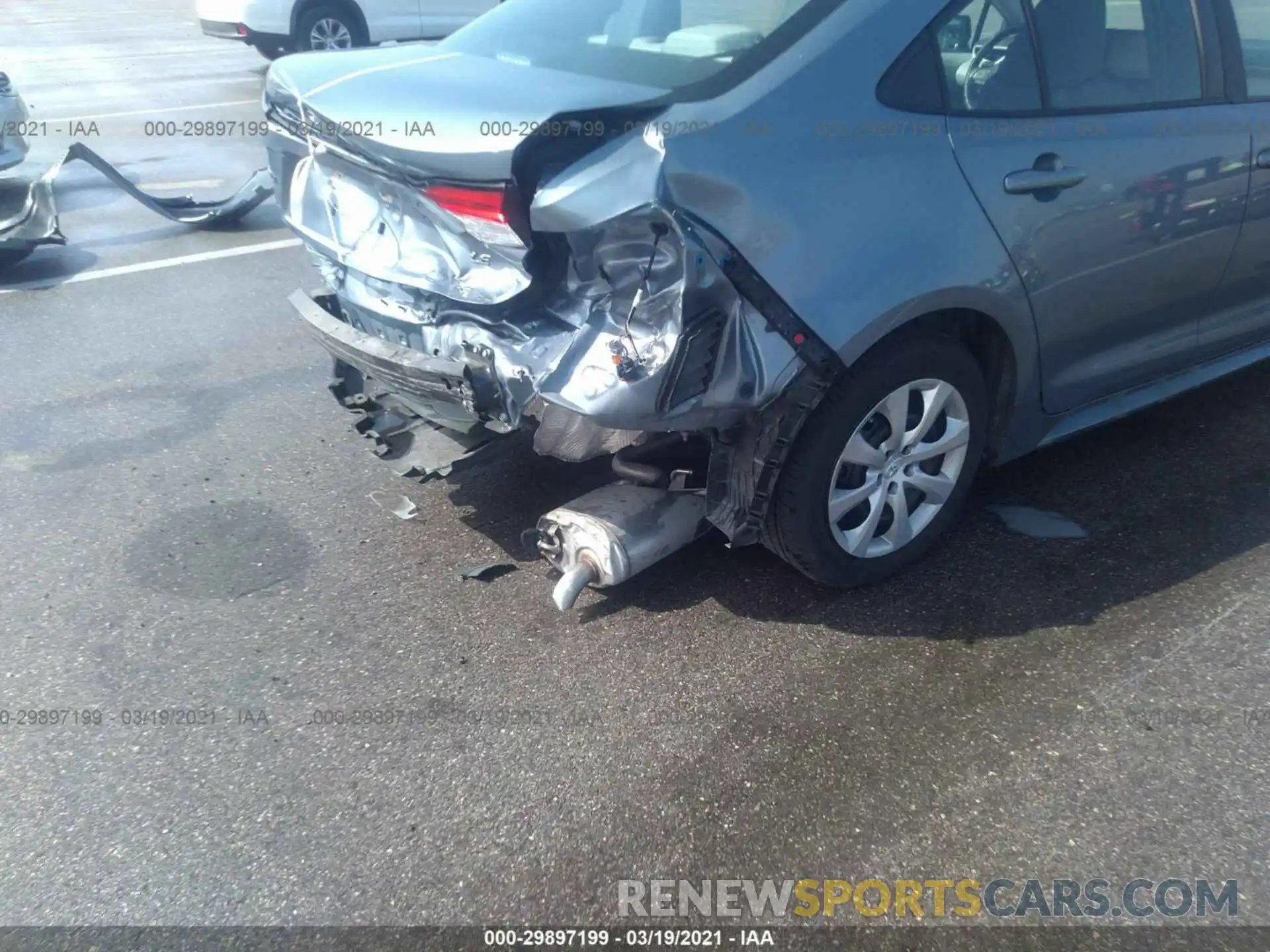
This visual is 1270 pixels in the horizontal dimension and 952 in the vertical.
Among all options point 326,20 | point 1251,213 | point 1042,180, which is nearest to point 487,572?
point 1042,180

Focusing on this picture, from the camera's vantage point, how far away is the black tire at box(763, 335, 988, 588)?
288 centimetres

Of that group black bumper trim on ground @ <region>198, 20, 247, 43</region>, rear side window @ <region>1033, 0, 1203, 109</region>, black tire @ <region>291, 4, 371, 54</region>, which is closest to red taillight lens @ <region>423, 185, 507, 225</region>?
rear side window @ <region>1033, 0, 1203, 109</region>

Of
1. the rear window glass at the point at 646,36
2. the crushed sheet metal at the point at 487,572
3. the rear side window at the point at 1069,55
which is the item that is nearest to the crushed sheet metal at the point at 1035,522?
the rear side window at the point at 1069,55

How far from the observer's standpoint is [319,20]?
12305 mm

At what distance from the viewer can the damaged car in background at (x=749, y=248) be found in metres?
2.57

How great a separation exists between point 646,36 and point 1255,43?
2.11 m

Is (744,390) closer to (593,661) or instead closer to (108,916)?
(593,661)

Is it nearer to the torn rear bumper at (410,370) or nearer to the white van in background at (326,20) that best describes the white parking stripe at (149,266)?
the torn rear bumper at (410,370)

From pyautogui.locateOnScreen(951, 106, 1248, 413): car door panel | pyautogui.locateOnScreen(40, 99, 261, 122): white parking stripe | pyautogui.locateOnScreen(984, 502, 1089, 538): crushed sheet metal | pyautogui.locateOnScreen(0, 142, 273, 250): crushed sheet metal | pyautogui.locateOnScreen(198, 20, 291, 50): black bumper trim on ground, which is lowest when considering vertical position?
pyautogui.locateOnScreen(984, 502, 1089, 538): crushed sheet metal

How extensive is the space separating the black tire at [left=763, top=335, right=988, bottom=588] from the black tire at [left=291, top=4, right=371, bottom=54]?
11.0m

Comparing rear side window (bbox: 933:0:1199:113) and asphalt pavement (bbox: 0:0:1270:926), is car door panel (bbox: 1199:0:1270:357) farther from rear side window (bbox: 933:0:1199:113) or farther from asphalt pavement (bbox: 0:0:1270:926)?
asphalt pavement (bbox: 0:0:1270:926)

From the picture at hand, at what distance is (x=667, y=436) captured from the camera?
305 cm

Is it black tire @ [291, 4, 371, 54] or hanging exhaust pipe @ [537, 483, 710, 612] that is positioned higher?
black tire @ [291, 4, 371, 54]

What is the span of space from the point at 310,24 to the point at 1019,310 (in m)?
11.4
